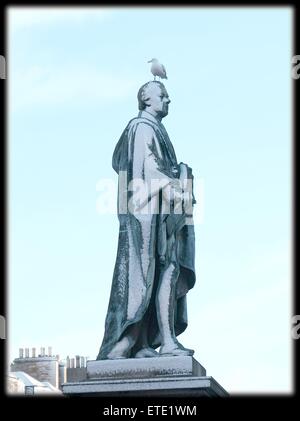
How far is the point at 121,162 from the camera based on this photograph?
19.0 m

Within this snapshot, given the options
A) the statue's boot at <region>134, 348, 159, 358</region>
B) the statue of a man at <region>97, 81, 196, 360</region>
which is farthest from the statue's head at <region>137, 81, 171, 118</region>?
the statue's boot at <region>134, 348, 159, 358</region>

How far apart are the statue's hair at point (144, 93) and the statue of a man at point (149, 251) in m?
0.18

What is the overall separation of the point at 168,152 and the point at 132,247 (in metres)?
1.34

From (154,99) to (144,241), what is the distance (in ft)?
6.34

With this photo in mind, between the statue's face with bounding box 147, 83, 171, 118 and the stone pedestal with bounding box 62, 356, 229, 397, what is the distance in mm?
3313

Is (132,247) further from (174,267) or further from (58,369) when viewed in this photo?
(58,369)

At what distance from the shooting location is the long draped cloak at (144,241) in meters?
18.3

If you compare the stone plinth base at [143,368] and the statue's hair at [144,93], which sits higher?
the statue's hair at [144,93]

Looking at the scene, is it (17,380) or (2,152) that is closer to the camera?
(2,152)

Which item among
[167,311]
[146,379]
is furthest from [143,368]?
[167,311]

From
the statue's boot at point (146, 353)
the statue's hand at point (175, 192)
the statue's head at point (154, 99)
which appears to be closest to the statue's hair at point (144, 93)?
the statue's head at point (154, 99)

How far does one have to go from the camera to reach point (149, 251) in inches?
728

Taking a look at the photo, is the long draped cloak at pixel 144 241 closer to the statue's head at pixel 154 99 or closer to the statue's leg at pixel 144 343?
the statue's leg at pixel 144 343
